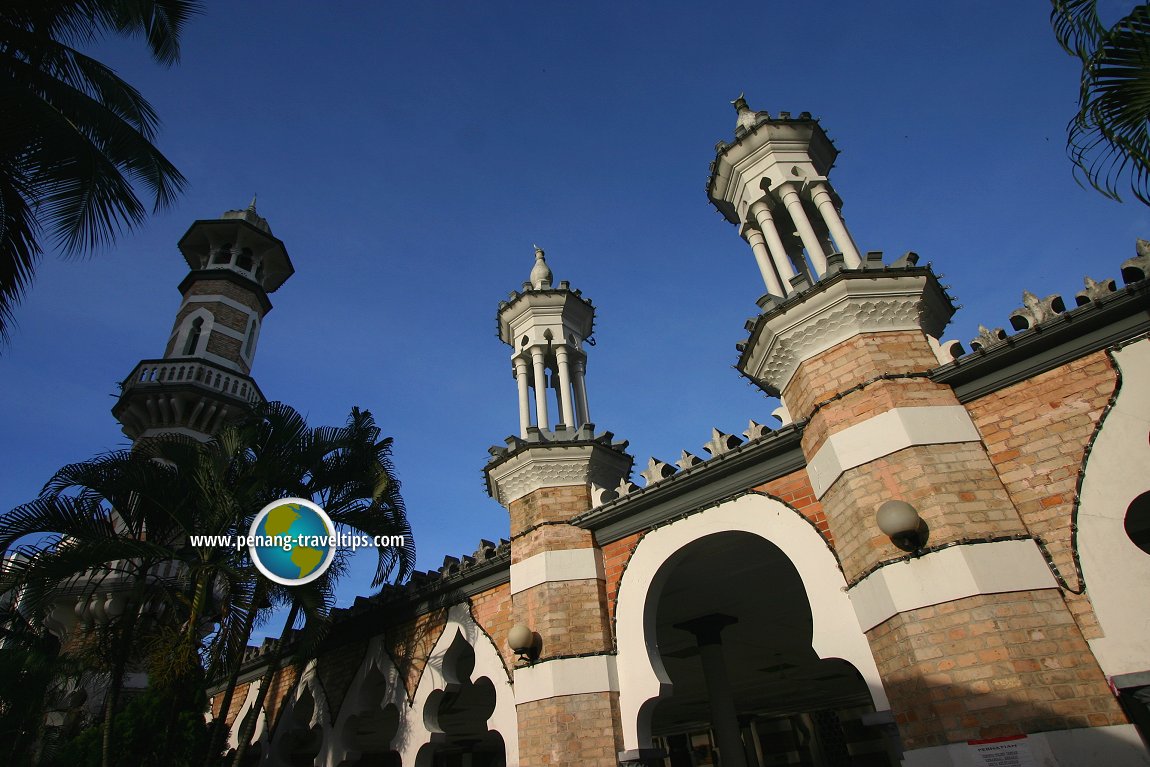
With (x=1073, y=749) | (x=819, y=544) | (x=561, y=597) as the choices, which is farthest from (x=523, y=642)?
(x=1073, y=749)

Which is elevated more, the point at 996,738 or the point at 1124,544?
the point at 1124,544

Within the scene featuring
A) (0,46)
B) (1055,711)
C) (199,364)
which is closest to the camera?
(1055,711)

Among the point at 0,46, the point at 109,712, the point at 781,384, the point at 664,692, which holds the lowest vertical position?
the point at 664,692

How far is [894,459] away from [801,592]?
565 cm

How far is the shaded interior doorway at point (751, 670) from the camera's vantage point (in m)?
10.0

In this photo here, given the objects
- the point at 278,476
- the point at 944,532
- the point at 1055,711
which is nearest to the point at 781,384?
the point at 944,532

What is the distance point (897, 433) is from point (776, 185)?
4.34 m

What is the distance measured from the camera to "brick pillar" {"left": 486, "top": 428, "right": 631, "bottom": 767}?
834cm

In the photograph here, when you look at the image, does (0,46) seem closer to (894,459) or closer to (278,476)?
(278,476)

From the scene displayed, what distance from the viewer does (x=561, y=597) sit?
30.1 feet

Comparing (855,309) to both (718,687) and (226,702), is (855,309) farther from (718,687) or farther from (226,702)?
(226,702)

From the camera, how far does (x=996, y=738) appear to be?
538cm

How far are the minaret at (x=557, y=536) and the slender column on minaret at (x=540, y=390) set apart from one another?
18 mm

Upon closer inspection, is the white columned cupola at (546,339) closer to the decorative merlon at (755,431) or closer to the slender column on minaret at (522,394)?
the slender column on minaret at (522,394)
